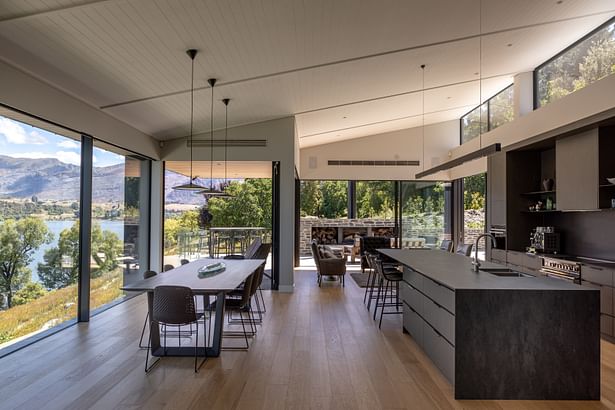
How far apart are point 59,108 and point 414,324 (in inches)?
189

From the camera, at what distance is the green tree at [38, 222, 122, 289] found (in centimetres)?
474

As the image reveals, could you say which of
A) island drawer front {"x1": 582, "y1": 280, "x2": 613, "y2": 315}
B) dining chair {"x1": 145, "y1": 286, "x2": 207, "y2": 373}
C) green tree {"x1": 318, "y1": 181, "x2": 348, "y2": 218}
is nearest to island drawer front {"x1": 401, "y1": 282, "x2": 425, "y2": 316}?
island drawer front {"x1": 582, "y1": 280, "x2": 613, "y2": 315}

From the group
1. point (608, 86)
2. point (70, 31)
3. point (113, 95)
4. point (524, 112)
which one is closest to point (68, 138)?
point (113, 95)

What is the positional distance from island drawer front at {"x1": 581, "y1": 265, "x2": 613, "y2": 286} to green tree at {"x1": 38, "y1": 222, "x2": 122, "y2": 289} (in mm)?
6432

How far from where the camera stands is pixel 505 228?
269 inches

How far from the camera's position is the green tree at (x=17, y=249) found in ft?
13.4

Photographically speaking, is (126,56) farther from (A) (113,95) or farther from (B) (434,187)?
(B) (434,187)

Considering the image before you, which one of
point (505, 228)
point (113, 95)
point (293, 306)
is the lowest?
point (293, 306)

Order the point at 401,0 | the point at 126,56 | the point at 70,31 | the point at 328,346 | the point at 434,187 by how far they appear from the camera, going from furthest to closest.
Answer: the point at 434,187
the point at 328,346
the point at 126,56
the point at 401,0
the point at 70,31

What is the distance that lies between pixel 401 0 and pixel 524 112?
458 cm

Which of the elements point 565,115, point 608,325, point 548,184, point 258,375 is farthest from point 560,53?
point 258,375

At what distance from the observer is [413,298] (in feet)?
14.6

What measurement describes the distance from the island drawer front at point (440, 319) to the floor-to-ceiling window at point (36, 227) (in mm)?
4303

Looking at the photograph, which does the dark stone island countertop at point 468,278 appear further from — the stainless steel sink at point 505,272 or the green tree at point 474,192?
the green tree at point 474,192
